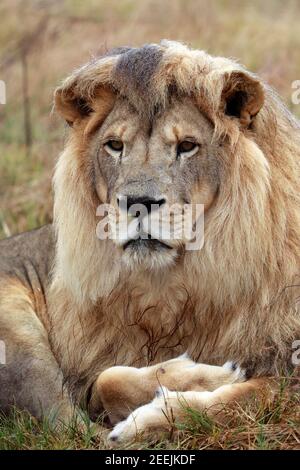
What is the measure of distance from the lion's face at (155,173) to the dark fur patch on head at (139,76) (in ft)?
0.21

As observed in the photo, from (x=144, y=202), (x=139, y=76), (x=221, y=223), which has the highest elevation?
(x=139, y=76)

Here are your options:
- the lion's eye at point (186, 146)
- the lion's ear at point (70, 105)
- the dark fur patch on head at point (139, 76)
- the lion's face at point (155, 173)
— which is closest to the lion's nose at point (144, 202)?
the lion's face at point (155, 173)

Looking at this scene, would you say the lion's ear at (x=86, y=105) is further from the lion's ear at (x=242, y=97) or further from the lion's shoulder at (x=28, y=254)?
the lion's shoulder at (x=28, y=254)

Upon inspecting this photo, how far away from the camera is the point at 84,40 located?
12.4 m

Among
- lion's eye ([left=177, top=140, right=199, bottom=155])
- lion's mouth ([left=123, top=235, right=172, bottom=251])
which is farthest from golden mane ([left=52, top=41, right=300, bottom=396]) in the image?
lion's mouth ([left=123, top=235, right=172, bottom=251])

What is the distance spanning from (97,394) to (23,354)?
0.52m

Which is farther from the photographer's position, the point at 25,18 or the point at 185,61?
the point at 25,18

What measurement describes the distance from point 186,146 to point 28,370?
1472 mm

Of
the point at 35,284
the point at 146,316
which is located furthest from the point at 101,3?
the point at 146,316

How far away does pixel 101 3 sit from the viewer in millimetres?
13438

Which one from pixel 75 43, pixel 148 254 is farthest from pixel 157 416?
pixel 75 43

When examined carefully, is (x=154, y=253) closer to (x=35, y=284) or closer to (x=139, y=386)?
(x=139, y=386)

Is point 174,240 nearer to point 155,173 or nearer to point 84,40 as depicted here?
point 155,173

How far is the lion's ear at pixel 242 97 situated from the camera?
4953mm
